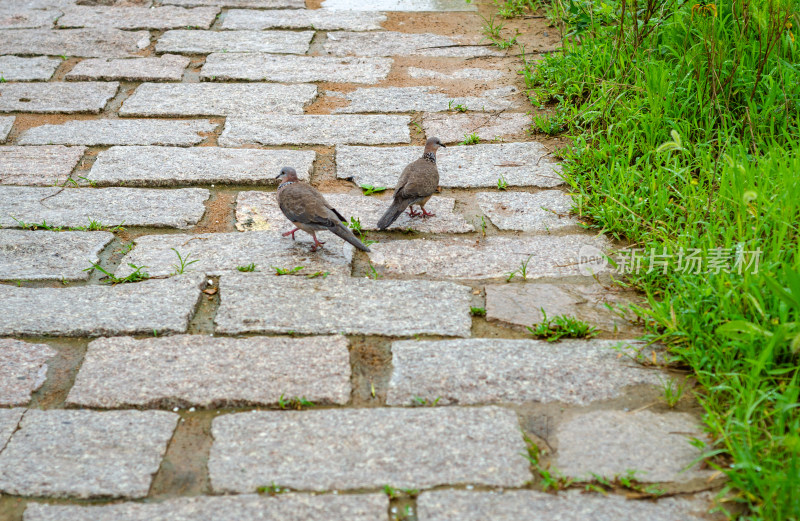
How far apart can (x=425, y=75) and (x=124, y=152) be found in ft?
8.53

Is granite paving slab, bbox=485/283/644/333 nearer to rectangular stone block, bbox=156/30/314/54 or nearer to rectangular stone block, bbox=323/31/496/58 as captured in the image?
rectangular stone block, bbox=323/31/496/58

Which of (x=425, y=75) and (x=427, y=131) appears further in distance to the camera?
(x=425, y=75)

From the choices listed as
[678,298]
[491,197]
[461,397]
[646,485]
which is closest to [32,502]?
[461,397]

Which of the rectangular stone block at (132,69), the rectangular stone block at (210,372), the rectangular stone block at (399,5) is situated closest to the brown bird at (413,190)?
the rectangular stone block at (210,372)

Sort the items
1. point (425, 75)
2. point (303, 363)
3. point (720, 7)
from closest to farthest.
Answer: point (303, 363), point (720, 7), point (425, 75)

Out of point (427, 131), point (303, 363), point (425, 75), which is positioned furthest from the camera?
point (425, 75)

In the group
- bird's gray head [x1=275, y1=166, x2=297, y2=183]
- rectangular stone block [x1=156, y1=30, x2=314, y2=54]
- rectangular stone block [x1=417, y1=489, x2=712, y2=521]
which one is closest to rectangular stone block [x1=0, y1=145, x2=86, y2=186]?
bird's gray head [x1=275, y1=166, x2=297, y2=183]

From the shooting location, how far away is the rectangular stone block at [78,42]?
261 inches

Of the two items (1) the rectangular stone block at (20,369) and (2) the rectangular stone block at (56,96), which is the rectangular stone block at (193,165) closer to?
(2) the rectangular stone block at (56,96)

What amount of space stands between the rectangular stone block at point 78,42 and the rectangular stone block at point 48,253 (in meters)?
3.12

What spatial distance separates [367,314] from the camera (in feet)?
11.1

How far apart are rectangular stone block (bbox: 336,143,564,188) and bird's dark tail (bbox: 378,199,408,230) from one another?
0.56 m

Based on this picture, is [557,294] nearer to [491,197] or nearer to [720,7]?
[491,197]

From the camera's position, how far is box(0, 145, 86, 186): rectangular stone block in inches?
181
